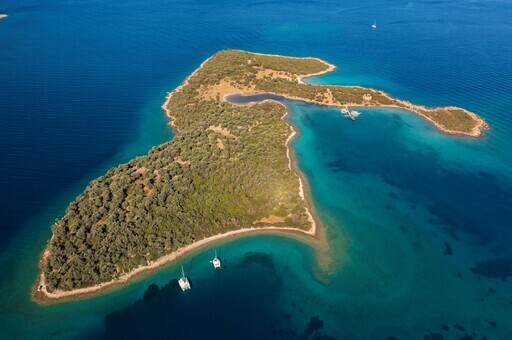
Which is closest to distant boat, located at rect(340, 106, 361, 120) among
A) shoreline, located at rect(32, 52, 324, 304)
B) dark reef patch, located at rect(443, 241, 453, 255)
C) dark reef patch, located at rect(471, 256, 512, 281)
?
shoreline, located at rect(32, 52, 324, 304)

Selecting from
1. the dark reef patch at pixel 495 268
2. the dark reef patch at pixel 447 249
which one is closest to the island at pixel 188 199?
the dark reef patch at pixel 447 249

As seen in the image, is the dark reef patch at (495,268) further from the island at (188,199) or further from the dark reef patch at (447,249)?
the island at (188,199)

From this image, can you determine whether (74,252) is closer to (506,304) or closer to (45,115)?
(45,115)

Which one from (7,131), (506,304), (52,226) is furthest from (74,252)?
(506,304)

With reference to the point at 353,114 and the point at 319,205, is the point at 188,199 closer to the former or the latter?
the point at 319,205

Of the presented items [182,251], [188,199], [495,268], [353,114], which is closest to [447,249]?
[495,268]
